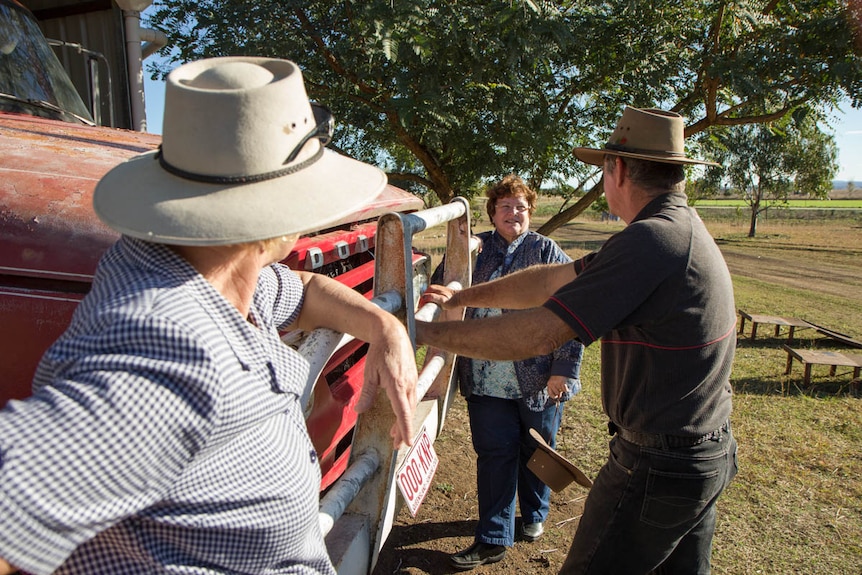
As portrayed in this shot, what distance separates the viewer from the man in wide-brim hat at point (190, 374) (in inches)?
36.7

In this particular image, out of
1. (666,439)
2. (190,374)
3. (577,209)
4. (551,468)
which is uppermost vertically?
(190,374)

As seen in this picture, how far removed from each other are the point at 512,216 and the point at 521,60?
185 cm

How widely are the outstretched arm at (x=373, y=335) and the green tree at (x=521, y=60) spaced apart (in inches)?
108

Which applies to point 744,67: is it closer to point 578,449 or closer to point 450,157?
point 450,157

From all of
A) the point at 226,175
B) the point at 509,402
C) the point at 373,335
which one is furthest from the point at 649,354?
the point at 226,175

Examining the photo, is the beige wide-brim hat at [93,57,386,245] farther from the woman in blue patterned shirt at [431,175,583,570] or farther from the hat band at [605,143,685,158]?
the woman in blue patterned shirt at [431,175,583,570]

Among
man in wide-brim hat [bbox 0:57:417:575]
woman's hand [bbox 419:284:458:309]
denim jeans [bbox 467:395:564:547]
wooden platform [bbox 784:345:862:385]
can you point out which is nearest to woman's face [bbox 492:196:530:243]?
denim jeans [bbox 467:395:564:547]

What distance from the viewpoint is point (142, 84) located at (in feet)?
15.6

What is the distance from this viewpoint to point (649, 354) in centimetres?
229

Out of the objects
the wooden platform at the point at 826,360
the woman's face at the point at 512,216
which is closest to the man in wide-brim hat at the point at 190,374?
the woman's face at the point at 512,216

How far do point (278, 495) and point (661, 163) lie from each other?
1914 mm

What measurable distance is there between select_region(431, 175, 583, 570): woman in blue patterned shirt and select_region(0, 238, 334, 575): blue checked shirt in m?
2.22

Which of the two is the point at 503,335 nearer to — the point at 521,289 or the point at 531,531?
the point at 521,289

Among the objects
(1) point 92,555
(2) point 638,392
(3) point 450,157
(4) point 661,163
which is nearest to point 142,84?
(3) point 450,157
